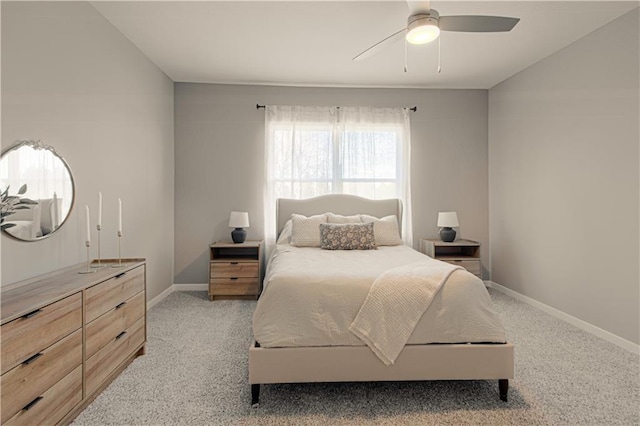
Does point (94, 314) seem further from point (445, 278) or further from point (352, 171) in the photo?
point (352, 171)

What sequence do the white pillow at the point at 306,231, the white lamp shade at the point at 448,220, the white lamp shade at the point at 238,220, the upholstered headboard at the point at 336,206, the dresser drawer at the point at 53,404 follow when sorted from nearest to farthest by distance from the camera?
the dresser drawer at the point at 53,404 < the white pillow at the point at 306,231 < the white lamp shade at the point at 238,220 < the white lamp shade at the point at 448,220 < the upholstered headboard at the point at 336,206

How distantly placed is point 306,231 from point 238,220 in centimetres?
90

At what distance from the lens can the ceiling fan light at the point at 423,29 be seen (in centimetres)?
Result: 225

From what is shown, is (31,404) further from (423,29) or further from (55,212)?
(423,29)

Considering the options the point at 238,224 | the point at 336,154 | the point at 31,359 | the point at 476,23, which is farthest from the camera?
the point at 336,154

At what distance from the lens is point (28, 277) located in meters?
2.12

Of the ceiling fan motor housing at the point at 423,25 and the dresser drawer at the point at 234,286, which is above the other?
the ceiling fan motor housing at the point at 423,25

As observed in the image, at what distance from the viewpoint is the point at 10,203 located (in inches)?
78.3

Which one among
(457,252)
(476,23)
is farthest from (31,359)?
(457,252)

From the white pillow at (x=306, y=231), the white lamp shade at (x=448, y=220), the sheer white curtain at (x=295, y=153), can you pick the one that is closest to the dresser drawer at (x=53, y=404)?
the white pillow at (x=306, y=231)

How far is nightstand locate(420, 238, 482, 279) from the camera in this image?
14.5 ft

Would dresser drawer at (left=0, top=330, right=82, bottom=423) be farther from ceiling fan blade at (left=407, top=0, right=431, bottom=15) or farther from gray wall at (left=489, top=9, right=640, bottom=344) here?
gray wall at (left=489, top=9, right=640, bottom=344)

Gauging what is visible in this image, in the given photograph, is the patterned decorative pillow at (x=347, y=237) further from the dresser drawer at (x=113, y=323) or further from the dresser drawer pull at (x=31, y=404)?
the dresser drawer pull at (x=31, y=404)

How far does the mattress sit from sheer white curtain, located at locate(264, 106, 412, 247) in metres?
2.64
